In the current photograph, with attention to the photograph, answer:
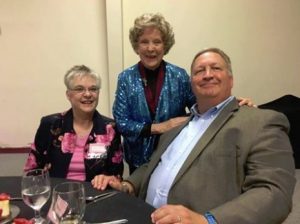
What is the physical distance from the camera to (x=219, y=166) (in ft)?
5.14

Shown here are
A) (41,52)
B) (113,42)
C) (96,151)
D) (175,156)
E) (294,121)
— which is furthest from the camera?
(41,52)

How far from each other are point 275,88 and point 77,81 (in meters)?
2.92

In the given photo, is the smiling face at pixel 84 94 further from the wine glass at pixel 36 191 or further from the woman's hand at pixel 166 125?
the wine glass at pixel 36 191

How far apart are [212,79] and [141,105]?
0.64m

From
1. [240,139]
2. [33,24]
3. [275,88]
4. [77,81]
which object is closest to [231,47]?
[275,88]

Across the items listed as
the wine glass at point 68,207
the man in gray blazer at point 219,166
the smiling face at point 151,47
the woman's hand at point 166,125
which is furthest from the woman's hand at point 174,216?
the smiling face at point 151,47

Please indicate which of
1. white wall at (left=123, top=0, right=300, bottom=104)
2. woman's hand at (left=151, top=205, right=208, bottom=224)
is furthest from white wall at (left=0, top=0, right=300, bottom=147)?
woman's hand at (left=151, top=205, right=208, bottom=224)

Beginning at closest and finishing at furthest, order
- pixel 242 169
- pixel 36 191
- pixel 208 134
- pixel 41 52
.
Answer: pixel 36 191, pixel 242 169, pixel 208 134, pixel 41 52

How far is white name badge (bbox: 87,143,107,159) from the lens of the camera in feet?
6.96

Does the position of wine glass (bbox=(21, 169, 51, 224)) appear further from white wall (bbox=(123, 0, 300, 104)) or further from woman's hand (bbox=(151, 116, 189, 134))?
white wall (bbox=(123, 0, 300, 104))

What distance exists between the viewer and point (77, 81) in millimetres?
2207

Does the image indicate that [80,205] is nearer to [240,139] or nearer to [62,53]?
[240,139]

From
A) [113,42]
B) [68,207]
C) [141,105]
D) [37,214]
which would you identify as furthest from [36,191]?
[113,42]

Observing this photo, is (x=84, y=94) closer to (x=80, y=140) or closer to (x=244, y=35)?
(x=80, y=140)
